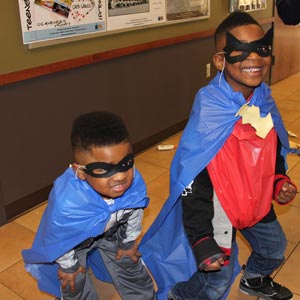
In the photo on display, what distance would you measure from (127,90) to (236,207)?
1.93 m

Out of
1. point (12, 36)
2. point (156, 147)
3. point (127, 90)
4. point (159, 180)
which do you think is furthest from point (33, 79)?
point (156, 147)

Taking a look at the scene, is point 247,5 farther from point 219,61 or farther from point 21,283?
point 21,283

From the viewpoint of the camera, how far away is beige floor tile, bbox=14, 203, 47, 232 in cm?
244

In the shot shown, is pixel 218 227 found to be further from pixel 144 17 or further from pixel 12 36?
pixel 144 17

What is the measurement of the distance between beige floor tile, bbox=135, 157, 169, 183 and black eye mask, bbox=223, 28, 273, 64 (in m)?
1.65

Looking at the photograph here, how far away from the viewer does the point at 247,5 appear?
178 inches

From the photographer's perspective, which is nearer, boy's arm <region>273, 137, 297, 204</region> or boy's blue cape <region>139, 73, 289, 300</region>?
boy's blue cape <region>139, 73, 289, 300</region>

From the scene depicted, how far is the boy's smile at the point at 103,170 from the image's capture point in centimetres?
136

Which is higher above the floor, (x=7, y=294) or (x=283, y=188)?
(x=283, y=188)

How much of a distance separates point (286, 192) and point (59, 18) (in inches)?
66.2

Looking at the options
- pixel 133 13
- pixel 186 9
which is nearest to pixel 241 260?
pixel 133 13

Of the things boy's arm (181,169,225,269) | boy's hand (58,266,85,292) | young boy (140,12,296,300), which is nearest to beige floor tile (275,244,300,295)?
young boy (140,12,296,300)

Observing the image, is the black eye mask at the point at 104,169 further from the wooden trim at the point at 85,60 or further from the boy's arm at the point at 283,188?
the wooden trim at the point at 85,60

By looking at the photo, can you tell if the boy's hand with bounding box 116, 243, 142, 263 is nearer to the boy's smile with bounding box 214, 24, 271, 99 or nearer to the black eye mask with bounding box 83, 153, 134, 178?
the black eye mask with bounding box 83, 153, 134, 178
